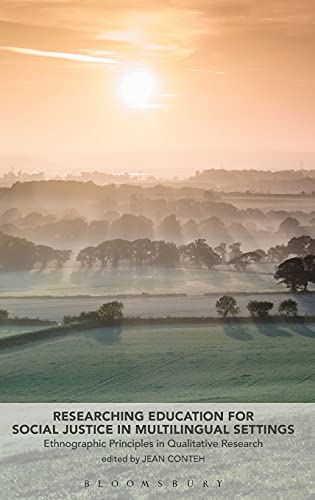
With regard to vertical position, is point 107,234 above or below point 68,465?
above

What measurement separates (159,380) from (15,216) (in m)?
2.70

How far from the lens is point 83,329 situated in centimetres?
695

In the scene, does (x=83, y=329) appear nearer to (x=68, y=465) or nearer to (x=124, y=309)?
(x=124, y=309)

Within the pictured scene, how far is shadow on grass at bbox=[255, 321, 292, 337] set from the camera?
23.1ft

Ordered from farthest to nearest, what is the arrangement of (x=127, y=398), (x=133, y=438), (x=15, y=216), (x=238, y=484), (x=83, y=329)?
(x=15, y=216) → (x=83, y=329) → (x=127, y=398) → (x=133, y=438) → (x=238, y=484)

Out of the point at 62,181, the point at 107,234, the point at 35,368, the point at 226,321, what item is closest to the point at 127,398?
the point at 35,368

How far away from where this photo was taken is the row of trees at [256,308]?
23.6 feet

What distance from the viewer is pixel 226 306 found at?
7305 millimetres

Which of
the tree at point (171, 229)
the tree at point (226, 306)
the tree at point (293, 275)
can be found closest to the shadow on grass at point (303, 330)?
the tree at point (293, 275)

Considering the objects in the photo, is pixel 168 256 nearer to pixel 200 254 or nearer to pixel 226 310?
pixel 200 254

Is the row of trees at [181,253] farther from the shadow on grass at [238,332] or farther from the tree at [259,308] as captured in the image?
the shadow on grass at [238,332]

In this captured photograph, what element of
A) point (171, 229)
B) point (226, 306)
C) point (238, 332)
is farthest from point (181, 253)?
point (238, 332)

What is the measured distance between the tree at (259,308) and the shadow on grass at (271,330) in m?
0.08

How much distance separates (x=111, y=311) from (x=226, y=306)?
3.95 feet
